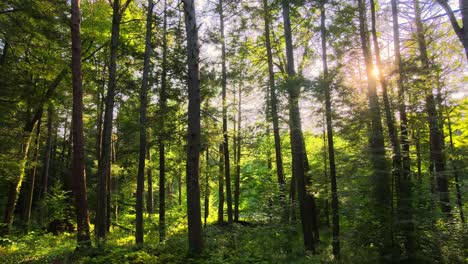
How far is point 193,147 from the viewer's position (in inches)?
Result: 264

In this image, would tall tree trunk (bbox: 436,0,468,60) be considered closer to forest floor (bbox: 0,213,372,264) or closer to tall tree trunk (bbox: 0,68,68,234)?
forest floor (bbox: 0,213,372,264)

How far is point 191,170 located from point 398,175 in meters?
4.20

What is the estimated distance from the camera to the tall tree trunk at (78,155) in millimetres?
7598

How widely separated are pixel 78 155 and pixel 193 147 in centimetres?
323

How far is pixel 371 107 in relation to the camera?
285 inches

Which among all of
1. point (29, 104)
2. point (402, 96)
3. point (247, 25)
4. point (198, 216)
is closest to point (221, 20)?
point (247, 25)

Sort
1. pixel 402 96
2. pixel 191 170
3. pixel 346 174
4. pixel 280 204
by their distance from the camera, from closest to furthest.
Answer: pixel 191 170 < pixel 346 174 < pixel 402 96 < pixel 280 204

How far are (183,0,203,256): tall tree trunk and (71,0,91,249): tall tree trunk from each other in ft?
8.53

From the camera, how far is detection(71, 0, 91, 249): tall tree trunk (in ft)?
24.9

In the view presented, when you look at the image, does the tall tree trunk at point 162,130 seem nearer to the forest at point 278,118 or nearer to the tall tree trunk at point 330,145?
the forest at point 278,118

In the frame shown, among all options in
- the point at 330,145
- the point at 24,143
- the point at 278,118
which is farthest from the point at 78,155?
the point at 24,143

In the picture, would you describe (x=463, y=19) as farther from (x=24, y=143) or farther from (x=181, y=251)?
(x=24, y=143)

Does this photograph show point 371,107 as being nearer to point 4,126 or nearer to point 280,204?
point 280,204

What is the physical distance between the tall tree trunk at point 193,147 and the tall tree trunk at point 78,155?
260 centimetres
